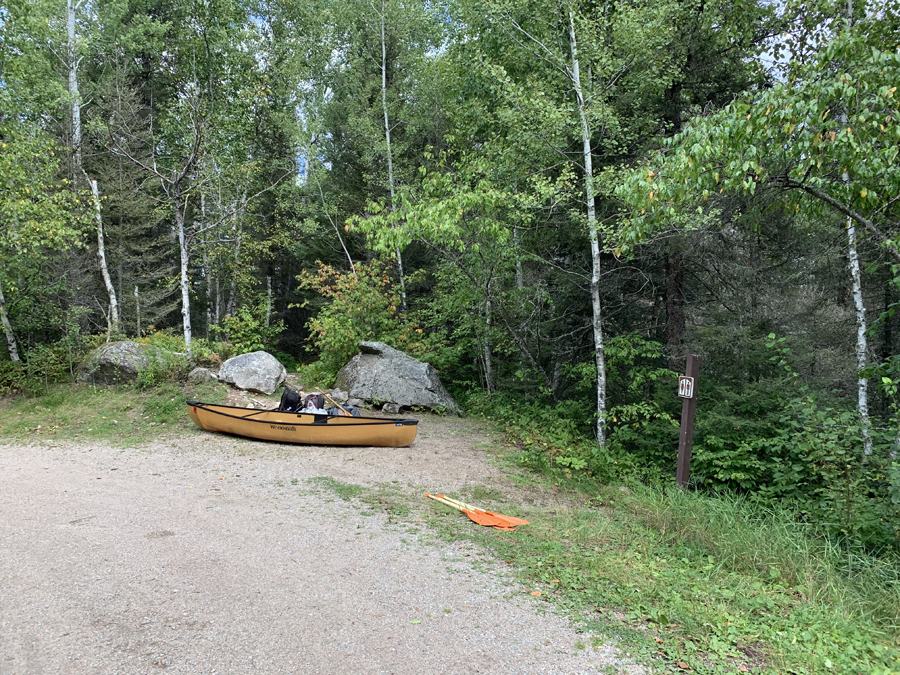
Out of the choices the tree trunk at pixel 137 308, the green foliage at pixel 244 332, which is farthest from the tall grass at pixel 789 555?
the tree trunk at pixel 137 308

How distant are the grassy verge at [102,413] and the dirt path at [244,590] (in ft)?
9.89

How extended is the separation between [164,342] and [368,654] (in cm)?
1219

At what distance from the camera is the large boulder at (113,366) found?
11.2 m

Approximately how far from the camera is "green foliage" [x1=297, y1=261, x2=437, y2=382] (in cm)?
1331

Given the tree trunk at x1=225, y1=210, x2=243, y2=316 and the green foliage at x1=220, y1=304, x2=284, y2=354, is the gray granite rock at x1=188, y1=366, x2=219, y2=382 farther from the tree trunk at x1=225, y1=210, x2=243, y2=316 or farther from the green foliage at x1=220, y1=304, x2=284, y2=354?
the tree trunk at x1=225, y1=210, x2=243, y2=316

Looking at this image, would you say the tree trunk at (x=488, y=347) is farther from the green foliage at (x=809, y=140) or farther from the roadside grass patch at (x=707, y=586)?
the green foliage at (x=809, y=140)

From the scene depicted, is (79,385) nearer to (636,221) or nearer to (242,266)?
(242,266)

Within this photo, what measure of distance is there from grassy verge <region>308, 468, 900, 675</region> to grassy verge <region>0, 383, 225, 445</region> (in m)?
5.83

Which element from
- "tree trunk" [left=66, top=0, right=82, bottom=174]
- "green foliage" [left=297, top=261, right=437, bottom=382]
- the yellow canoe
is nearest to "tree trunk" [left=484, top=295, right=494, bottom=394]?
"green foliage" [left=297, top=261, right=437, bottom=382]

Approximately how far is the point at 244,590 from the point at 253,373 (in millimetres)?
8897

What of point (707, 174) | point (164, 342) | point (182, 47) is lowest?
point (164, 342)

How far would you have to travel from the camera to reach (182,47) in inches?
480

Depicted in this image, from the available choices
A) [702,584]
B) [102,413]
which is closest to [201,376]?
[102,413]

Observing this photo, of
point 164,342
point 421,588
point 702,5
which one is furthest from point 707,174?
point 164,342
